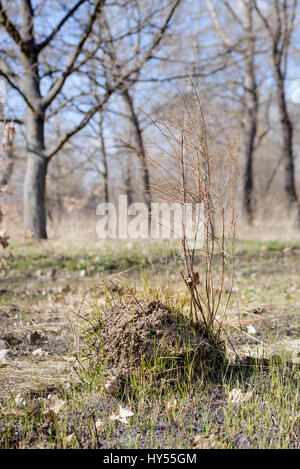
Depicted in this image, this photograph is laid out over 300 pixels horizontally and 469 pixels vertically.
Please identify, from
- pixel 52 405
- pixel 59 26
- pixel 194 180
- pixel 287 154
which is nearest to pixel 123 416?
pixel 52 405

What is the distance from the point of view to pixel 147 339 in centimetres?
201

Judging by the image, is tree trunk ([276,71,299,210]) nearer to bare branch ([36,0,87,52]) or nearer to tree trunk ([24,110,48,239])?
bare branch ([36,0,87,52])

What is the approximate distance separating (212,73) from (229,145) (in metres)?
6.48

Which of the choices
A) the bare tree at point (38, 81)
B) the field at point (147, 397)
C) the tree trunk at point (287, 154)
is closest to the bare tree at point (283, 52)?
the tree trunk at point (287, 154)

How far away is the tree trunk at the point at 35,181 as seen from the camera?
7762 mm

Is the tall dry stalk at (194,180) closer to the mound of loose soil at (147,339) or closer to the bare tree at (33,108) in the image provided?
the mound of loose soil at (147,339)

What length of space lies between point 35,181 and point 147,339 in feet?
21.0

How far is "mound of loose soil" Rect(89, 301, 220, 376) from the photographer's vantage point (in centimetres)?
200

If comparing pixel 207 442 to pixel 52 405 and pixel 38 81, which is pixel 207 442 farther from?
pixel 38 81

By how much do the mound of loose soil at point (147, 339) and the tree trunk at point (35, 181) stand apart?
5.98 meters

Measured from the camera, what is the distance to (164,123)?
2047mm
